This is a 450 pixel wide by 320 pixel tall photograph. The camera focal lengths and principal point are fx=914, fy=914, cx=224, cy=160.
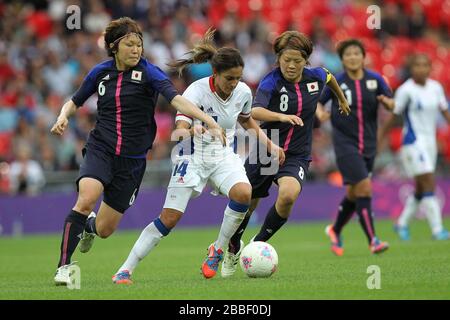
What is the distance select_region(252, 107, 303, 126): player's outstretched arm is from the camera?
363 inches

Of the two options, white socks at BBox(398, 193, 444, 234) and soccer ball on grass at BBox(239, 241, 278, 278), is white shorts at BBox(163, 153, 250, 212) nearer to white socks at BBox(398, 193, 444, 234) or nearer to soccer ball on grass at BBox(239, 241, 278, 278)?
soccer ball on grass at BBox(239, 241, 278, 278)

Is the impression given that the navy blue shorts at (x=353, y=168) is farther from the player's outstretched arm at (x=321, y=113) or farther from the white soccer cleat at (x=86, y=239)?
the white soccer cleat at (x=86, y=239)

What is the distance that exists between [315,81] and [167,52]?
1111 cm

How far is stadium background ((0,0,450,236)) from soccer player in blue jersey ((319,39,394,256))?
5097 mm

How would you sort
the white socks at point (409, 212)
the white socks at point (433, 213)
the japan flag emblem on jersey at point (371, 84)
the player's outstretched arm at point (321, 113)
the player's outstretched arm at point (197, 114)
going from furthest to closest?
the white socks at point (409, 212) < the white socks at point (433, 213) < the japan flag emblem on jersey at point (371, 84) < the player's outstretched arm at point (321, 113) < the player's outstretched arm at point (197, 114)

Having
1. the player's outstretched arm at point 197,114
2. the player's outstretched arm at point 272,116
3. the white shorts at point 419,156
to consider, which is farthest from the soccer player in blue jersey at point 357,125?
the player's outstretched arm at point 197,114

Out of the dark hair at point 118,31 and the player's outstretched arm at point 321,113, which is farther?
the player's outstretched arm at point 321,113

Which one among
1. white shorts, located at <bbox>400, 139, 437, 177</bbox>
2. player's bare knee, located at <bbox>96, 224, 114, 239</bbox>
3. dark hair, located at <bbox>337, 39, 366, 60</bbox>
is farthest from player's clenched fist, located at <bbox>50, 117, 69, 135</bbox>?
white shorts, located at <bbox>400, 139, 437, 177</bbox>

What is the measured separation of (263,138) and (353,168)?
3599 mm

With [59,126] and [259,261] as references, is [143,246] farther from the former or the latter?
[59,126]

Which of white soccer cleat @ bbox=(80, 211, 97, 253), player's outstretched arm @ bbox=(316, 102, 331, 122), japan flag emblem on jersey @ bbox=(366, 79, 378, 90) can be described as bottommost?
white soccer cleat @ bbox=(80, 211, 97, 253)

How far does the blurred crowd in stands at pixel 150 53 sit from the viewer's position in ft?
61.2

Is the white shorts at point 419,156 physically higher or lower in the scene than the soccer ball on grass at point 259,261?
higher

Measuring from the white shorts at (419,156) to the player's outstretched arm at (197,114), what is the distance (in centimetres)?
722
